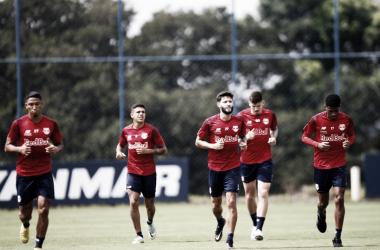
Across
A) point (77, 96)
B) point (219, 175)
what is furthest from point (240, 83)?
point (219, 175)

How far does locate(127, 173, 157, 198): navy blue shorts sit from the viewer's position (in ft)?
38.5

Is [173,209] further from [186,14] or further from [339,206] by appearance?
[186,14]

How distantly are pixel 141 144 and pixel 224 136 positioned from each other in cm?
158

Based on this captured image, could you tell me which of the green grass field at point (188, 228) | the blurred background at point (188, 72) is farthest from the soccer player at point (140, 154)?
the blurred background at point (188, 72)

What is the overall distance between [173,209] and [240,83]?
1325 centimetres

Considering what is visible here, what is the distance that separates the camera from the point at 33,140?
10.2 meters

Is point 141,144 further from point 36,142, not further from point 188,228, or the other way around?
point 188,228

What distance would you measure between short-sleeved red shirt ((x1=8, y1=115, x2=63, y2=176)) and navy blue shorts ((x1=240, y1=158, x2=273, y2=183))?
12.4 ft

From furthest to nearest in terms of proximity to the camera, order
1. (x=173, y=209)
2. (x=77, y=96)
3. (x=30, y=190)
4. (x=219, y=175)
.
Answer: (x=77, y=96) → (x=173, y=209) → (x=219, y=175) → (x=30, y=190)

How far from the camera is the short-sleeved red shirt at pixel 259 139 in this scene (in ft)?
40.8

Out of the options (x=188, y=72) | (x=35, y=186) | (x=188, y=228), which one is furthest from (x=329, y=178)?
(x=188, y=72)

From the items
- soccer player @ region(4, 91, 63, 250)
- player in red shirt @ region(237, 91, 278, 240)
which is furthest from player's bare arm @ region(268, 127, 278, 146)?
soccer player @ region(4, 91, 63, 250)

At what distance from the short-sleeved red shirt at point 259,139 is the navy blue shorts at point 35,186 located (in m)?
3.77

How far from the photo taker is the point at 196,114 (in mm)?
30234
